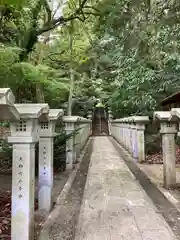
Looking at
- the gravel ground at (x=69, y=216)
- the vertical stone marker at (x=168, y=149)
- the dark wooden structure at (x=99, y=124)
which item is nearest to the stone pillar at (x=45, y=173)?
the gravel ground at (x=69, y=216)

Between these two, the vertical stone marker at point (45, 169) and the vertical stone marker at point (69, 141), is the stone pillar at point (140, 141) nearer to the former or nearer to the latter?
the vertical stone marker at point (69, 141)

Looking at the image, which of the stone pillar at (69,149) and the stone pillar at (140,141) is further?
the stone pillar at (140,141)

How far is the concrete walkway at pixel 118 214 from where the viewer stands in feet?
13.4

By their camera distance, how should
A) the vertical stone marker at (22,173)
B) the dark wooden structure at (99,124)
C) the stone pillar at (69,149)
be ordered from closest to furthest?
the vertical stone marker at (22,173) < the stone pillar at (69,149) < the dark wooden structure at (99,124)

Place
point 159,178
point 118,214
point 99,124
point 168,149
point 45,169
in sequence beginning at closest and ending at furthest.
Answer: point 118,214 < point 45,169 < point 168,149 < point 159,178 < point 99,124

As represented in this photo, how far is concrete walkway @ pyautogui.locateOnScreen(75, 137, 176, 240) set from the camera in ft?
13.4

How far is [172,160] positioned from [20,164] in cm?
426

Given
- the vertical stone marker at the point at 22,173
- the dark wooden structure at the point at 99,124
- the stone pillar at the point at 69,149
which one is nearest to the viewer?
the vertical stone marker at the point at 22,173

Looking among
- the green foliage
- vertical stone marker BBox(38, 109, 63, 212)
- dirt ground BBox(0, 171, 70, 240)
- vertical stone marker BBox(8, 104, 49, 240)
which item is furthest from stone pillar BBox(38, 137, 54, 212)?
the green foliage

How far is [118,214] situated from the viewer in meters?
4.93

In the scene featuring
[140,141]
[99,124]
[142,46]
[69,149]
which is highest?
[142,46]

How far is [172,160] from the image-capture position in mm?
6906

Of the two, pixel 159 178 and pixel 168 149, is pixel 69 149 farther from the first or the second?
pixel 168 149

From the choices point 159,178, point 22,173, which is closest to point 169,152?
point 159,178
